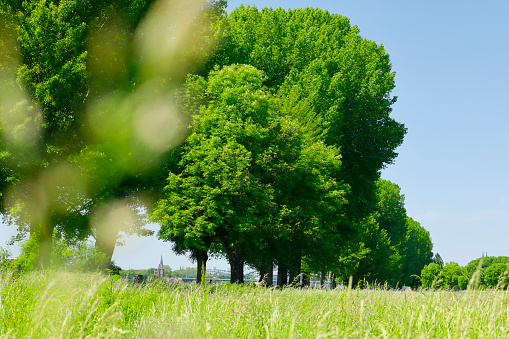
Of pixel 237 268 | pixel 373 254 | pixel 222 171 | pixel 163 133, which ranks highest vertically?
pixel 163 133

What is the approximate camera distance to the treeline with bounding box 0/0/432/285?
18547 millimetres

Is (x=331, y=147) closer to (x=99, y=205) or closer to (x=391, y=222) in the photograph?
(x=99, y=205)

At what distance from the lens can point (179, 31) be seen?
24047mm

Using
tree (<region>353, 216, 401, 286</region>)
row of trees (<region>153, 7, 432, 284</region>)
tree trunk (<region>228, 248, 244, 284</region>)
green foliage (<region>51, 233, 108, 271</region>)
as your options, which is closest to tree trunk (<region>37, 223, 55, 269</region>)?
green foliage (<region>51, 233, 108, 271</region>)

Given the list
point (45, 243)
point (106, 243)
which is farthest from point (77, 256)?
point (45, 243)

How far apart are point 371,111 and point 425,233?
58041mm

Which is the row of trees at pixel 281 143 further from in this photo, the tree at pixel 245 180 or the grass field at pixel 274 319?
the grass field at pixel 274 319

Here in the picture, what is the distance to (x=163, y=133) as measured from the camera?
21.3 meters

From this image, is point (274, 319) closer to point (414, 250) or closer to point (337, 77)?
point (337, 77)

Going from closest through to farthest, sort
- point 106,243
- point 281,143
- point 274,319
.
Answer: point 274,319
point 281,143
point 106,243

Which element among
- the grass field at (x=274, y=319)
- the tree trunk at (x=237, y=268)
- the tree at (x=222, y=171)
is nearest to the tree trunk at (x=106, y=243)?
the tree at (x=222, y=171)

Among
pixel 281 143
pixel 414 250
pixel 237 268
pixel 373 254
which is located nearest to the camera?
pixel 281 143

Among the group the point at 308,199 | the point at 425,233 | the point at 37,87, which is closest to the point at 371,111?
the point at 308,199

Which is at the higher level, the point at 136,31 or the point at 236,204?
the point at 136,31
